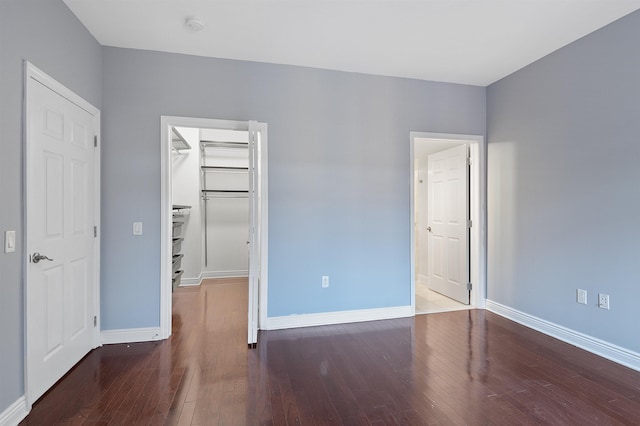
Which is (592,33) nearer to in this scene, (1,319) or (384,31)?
(384,31)

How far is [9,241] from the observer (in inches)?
67.8

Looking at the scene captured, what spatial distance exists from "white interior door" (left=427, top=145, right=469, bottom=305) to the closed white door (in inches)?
161

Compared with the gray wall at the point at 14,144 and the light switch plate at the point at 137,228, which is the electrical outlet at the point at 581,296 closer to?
the light switch plate at the point at 137,228

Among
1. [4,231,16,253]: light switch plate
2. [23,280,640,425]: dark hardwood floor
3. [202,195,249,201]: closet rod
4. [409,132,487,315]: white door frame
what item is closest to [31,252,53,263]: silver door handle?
[4,231,16,253]: light switch plate

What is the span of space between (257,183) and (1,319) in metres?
1.90

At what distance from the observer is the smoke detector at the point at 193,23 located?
95.6 inches

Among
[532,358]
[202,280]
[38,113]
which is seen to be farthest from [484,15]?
Answer: [202,280]

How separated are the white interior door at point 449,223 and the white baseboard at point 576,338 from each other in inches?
23.3

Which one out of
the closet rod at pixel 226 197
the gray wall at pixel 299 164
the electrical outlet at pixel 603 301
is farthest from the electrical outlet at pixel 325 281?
the closet rod at pixel 226 197

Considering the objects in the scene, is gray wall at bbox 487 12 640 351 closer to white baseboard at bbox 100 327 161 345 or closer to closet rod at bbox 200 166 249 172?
white baseboard at bbox 100 327 161 345

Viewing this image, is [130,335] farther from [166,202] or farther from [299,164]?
[299,164]

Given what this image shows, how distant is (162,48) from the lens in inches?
113

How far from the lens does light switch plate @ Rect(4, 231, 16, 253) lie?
5.58ft

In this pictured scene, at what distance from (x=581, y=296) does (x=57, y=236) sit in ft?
14.3
